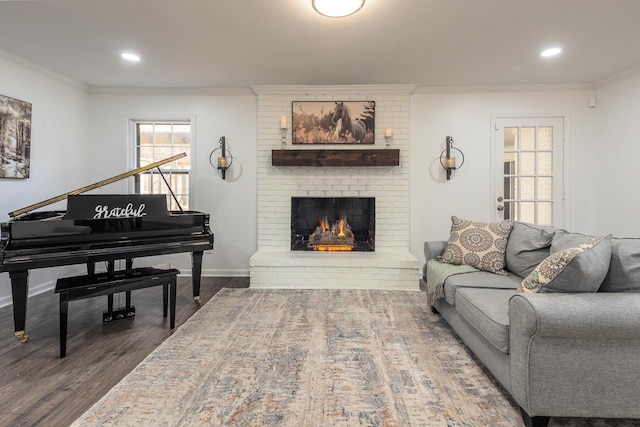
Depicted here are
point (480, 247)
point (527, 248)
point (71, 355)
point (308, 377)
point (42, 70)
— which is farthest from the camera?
point (42, 70)

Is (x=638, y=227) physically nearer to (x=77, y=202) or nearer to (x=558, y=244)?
(x=558, y=244)

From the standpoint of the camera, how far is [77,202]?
8.71 feet

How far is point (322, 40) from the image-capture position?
295 cm

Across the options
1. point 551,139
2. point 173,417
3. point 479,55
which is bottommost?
point 173,417

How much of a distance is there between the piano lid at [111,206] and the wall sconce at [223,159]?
136 cm

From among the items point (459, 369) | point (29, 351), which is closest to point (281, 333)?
point (459, 369)

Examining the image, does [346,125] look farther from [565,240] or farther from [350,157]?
[565,240]

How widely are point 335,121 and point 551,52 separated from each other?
2354 millimetres

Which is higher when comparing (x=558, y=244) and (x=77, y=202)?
(x=77, y=202)

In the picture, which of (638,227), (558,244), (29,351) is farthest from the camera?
(638,227)

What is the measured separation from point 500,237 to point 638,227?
7.40 feet

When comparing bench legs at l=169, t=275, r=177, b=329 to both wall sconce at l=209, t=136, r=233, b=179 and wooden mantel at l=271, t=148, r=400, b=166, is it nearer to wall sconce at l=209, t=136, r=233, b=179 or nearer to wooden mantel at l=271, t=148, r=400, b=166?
wall sconce at l=209, t=136, r=233, b=179

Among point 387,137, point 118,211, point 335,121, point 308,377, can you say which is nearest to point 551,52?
point 387,137

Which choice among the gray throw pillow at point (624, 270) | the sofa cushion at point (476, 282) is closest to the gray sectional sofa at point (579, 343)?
the gray throw pillow at point (624, 270)
